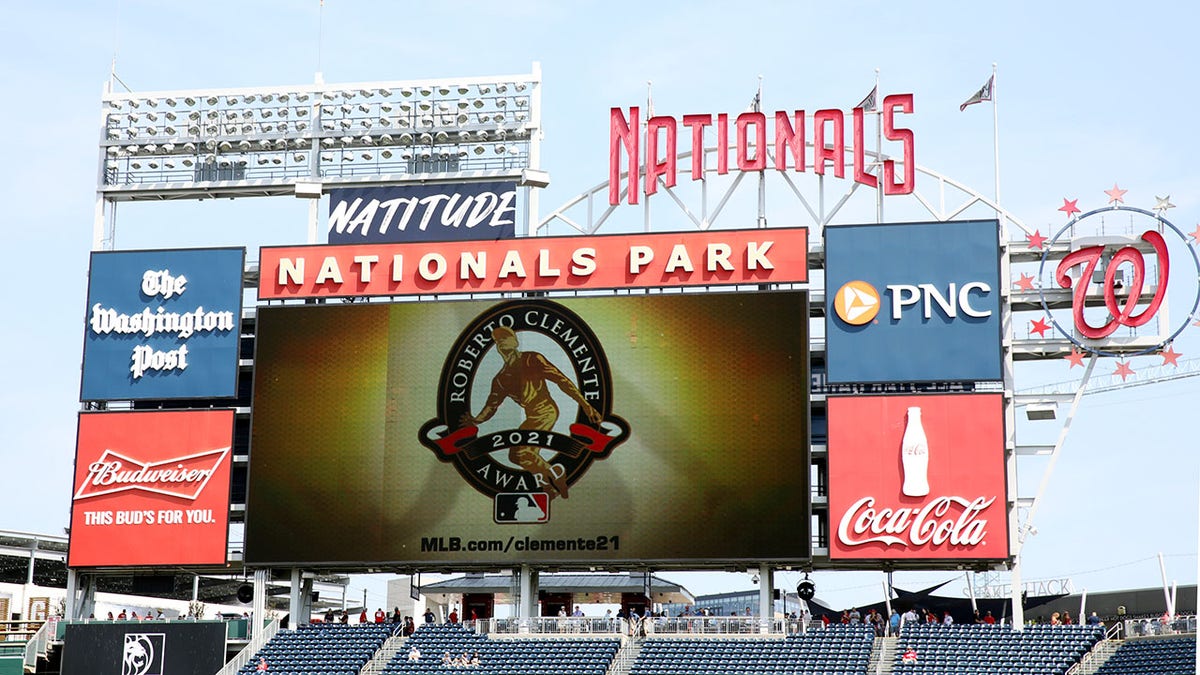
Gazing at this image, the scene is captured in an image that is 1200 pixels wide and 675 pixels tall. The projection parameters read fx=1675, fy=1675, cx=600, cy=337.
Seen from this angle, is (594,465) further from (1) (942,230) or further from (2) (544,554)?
(1) (942,230)

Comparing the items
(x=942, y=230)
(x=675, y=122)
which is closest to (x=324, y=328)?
(x=675, y=122)

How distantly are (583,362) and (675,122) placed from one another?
593 centimetres

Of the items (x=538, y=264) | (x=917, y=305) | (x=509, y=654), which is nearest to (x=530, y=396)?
(x=538, y=264)

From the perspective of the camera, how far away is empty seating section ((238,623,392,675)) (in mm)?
35625

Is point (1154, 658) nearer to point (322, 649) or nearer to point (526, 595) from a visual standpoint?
point (526, 595)

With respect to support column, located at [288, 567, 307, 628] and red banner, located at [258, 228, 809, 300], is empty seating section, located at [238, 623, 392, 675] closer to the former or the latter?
support column, located at [288, 567, 307, 628]

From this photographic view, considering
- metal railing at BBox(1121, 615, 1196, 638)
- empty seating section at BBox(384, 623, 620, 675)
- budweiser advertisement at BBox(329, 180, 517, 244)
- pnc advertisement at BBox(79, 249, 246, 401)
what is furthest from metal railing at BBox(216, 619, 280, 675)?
metal railing at BBox(1121, 615, 1196, 638)

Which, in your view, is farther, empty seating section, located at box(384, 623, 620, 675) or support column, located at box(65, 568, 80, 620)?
support column, located at box(65, 568, 80, 620)

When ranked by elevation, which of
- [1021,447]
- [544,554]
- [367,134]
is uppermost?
[367,134]

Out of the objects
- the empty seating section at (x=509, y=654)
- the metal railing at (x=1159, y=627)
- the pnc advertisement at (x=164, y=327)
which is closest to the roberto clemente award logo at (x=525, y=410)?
the empty seating section at (x=509, y=654)

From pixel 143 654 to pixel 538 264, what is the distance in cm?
1222

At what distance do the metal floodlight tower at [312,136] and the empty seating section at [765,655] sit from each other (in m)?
9.95

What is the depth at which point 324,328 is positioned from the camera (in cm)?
3634

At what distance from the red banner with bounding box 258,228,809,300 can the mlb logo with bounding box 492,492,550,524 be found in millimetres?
4513
